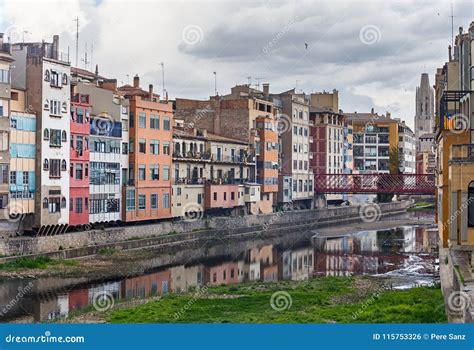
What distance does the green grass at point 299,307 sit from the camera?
90.6 feet

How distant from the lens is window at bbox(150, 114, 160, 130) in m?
58.6

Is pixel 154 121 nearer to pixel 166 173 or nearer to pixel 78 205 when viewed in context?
pixel 166 173

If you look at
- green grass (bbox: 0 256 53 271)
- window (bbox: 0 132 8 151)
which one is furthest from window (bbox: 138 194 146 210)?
window (bbox: 0 132 8 151)

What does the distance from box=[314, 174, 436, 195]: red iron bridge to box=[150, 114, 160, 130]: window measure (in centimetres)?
3442

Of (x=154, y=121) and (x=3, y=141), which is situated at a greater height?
(x=154, y=121)

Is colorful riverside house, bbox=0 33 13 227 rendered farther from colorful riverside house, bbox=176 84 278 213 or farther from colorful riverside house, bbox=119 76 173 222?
colorful riverside house, bbox=176 84 278 213

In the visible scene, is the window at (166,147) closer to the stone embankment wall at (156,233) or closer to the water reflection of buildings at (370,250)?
the stone embankment wall at (156,233)

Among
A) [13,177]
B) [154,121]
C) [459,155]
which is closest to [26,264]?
[13,177]

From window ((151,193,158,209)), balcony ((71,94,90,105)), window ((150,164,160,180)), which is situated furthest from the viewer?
Answer: window ((150,164,160,180))

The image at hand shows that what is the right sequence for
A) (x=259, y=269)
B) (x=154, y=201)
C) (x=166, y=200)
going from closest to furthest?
1. (x=259, y=269)
2. (x=154, y=201)
3. (x=166, y=200)

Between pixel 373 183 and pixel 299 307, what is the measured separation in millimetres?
69315

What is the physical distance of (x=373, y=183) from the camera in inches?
3910

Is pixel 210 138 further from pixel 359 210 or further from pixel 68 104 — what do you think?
pixel 359 210

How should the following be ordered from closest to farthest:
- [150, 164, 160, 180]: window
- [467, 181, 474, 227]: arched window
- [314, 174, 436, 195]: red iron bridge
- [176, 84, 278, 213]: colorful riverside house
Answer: [467, 181, 474, 227]: arched window → [150, 164, 160, 180]: window → [176, 84, 278, 213]: colorful riverside house → [314, 174, 436, 195]: red iron bridge
